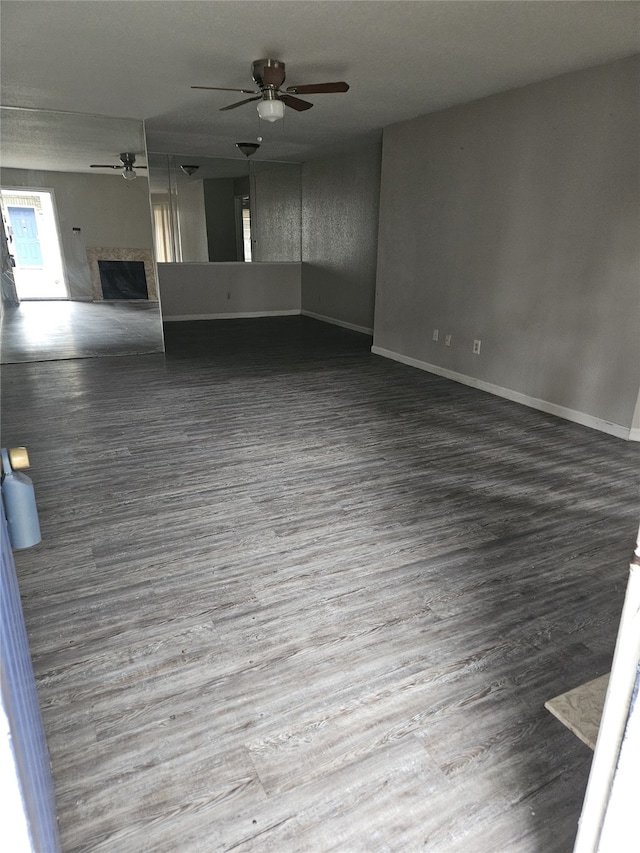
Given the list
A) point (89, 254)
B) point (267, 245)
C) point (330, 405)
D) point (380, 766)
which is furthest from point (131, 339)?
point (380, 766)

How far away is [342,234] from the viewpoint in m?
8.05

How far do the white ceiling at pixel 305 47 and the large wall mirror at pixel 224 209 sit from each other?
9.47 ft

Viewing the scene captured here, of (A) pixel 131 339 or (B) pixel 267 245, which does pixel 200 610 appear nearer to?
(A) pixel 131 339

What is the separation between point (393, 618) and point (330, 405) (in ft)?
8.52

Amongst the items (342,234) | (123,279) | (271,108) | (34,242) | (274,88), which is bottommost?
(123,279)

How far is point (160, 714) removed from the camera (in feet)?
5.14

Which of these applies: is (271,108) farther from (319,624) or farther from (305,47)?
(319,624)

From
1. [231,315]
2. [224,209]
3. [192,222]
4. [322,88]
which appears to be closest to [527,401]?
[322,88]

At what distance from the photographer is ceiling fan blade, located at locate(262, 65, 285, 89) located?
355 centimetres

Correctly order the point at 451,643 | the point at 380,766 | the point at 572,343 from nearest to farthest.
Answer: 1. the point at 380,766
2. the point at 451,643
3. the point at 572,343

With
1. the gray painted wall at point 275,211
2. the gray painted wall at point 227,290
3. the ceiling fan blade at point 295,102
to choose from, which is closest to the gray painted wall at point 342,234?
the gray painted wall at point 275,211

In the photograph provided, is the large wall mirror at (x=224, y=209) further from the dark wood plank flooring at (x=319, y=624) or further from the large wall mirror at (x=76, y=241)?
the dark wood plank flooring at (x=319, y=624)

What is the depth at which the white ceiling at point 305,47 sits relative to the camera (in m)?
2.77

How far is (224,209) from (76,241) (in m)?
3.24
